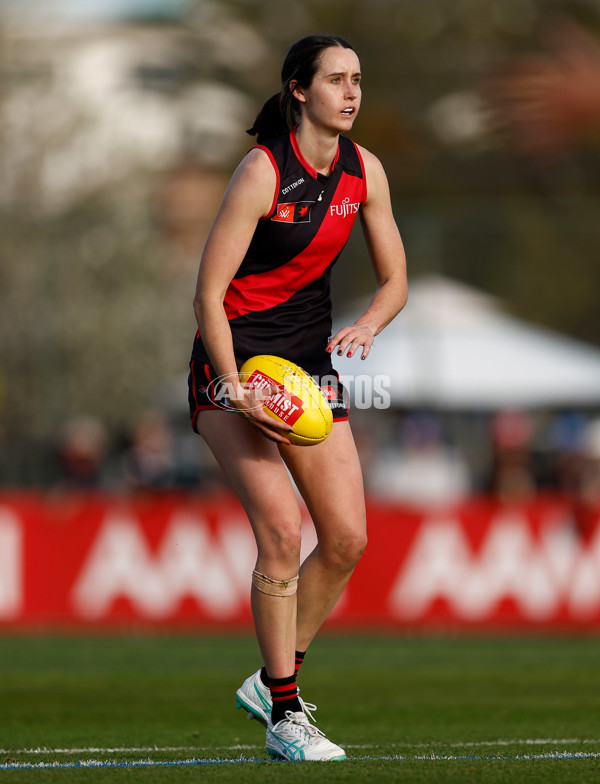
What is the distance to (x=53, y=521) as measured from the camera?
46.3 feet

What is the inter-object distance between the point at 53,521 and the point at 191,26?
28365mm

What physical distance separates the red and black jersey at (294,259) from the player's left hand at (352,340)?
17cm

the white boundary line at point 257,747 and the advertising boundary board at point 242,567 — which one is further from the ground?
the white boundary line at point 257,747

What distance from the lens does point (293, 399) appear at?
17.9ft

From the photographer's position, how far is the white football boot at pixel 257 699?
5.86 metres

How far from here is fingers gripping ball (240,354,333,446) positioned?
5.45 metres

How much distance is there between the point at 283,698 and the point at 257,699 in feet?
0.71

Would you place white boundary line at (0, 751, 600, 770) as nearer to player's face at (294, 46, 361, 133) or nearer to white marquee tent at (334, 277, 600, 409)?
player's face at (294, 46, 361, 133)

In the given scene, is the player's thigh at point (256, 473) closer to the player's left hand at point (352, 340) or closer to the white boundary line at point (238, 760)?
the player's left hand at point (352, 340)

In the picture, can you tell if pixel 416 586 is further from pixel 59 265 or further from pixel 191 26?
pixel 191 26

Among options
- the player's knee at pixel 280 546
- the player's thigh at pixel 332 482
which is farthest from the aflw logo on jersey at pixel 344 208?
the player's knee at pixel 280 546

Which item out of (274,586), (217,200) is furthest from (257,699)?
(217,200)

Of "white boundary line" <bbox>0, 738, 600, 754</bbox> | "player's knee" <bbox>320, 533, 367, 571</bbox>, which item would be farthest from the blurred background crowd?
"player's knee" <bbox>320, 533, 367, 571</bbox>

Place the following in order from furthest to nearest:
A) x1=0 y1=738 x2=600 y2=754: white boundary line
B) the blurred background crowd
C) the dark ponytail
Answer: the blurred background crowd, x1=0 y1=738 x2=600 y2=754: white boundary line, the dark ponytail
